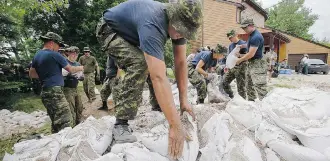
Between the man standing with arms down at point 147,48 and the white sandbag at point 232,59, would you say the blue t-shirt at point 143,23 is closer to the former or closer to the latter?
the man standing with arms down at point 147,48

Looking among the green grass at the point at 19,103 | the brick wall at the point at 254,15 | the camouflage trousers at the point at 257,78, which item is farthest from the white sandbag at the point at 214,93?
the brick wall at the point at 254,15

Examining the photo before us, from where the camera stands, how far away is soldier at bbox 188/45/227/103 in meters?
4.75

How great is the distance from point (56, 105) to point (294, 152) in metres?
2.69

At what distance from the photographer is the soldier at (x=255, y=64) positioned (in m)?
4.10

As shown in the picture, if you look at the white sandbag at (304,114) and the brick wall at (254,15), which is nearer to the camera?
the white sandbag at (304,114)

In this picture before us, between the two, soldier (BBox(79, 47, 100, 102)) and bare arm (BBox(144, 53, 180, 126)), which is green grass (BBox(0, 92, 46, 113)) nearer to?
soldier (BBox(79, 47, 100, 102))

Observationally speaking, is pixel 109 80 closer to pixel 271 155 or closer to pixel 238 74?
pixel 238 74

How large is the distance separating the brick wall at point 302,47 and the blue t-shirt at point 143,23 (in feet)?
87.9

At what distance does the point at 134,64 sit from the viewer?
6.21 ft

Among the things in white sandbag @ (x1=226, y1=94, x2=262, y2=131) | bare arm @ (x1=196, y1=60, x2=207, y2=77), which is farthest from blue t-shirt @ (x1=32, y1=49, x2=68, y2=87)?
bare arm @ (x1=196, y1=60, x2=207, y2=77)

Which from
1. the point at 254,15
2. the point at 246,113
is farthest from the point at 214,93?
the point at 254,15

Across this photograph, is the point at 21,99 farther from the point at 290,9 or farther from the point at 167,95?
the point at 290,9

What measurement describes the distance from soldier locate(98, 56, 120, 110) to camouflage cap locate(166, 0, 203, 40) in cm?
155

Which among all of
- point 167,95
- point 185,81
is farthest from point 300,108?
point 167,95
